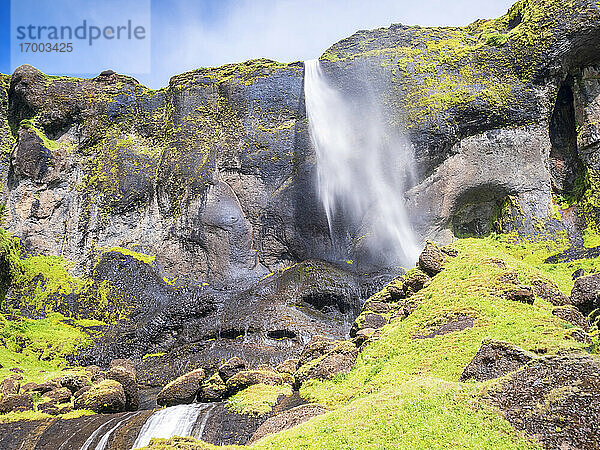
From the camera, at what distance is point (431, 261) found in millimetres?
18766

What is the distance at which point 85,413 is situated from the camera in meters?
15.9

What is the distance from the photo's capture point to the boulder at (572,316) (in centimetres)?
1245

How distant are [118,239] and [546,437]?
1250 inches

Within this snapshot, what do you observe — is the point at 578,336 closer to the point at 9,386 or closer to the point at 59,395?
the point at 59,395

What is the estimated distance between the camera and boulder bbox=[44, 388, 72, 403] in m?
16.8

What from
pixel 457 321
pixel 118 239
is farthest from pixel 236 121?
pixel 457 321

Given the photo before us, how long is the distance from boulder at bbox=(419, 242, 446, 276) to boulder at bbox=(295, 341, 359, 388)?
5109 mm

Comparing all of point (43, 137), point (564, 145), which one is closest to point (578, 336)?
point (564, 145)

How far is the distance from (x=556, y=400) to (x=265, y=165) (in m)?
27.4

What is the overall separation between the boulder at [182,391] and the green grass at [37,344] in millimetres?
7891

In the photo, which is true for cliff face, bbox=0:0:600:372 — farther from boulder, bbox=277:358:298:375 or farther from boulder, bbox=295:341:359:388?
boulder, bbox=295:341:359:388

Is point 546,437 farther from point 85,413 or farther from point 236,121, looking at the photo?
point 236,121

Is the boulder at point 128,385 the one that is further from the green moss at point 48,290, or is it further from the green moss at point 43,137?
the green moss at point 43,137

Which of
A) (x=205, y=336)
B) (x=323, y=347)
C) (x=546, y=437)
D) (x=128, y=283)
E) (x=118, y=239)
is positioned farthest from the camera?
(x=118, y=239)
